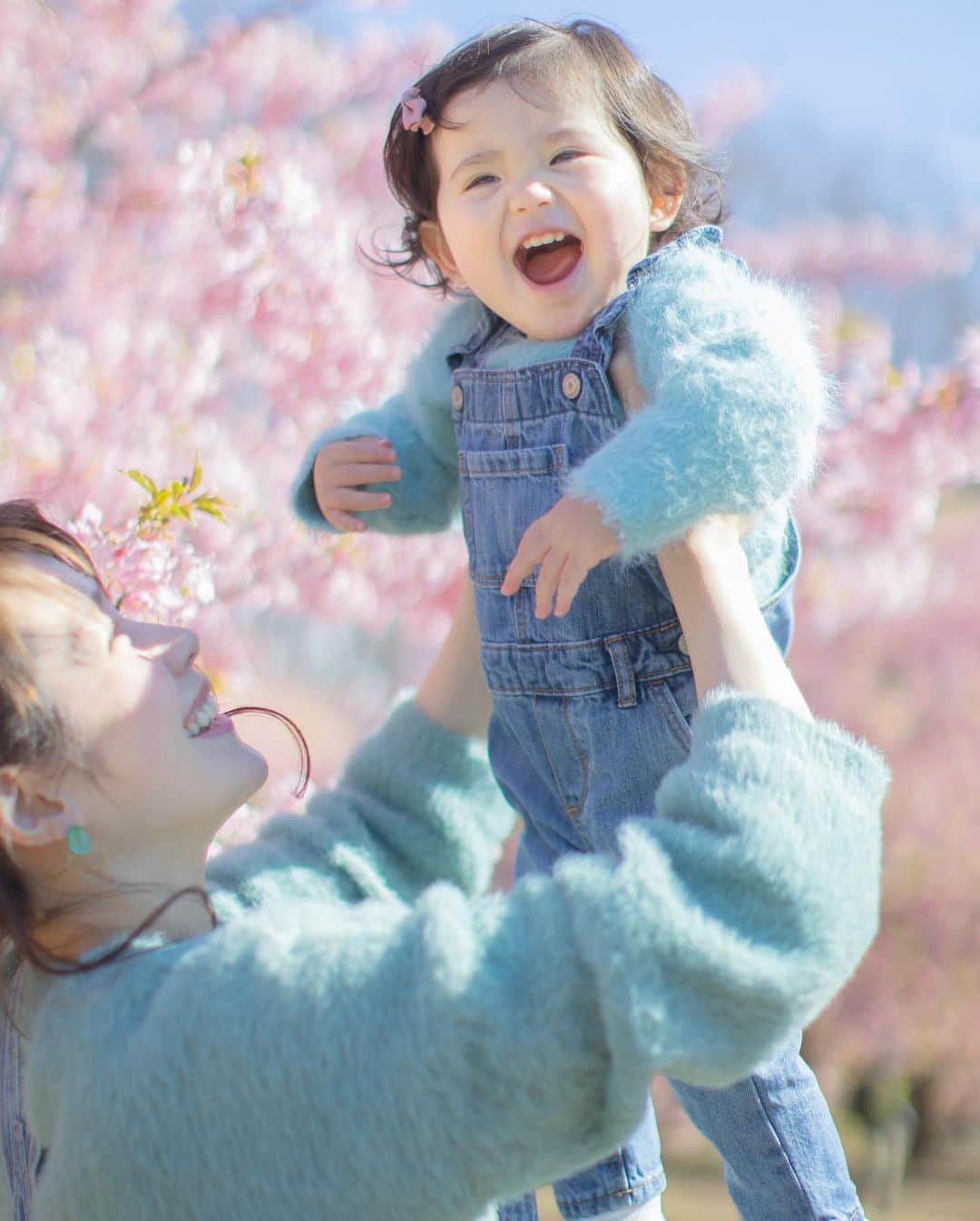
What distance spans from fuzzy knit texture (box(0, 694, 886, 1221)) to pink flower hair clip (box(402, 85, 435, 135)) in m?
0.77

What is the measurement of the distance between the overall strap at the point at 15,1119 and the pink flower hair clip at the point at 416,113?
3.11 feet

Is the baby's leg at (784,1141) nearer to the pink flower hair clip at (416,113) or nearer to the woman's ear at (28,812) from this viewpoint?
the woman's ear at (28,812)

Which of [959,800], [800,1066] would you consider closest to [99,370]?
[800,1066]

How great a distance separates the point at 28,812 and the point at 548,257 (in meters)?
0.74

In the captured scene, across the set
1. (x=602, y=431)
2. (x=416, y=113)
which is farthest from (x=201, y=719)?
(x=416, y=113)

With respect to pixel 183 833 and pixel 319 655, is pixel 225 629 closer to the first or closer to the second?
pixel 319 655

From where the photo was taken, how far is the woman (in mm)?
908

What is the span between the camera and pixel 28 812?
1106 millimetres

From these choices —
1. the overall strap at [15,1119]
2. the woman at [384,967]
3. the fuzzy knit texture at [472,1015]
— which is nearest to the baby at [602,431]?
the woman at [384,967]

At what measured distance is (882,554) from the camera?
3.61m

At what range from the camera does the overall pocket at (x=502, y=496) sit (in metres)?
1.33

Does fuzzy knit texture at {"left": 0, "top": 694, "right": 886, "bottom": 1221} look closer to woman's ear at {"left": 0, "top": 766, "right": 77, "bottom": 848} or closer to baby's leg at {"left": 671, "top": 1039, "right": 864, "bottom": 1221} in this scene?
woman's ear at {"left": 0, "top": 766, "right": 77, "bottom": 848}

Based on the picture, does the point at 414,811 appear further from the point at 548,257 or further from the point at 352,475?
the point at 548,257

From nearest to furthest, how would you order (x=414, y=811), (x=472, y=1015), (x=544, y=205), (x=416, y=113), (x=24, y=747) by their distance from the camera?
1. (x=472, y=1015)
2. (x=24, y=747)
3. (x=544, y=205)
4. (x=416, y=113)
5. (x=414, y=811)
